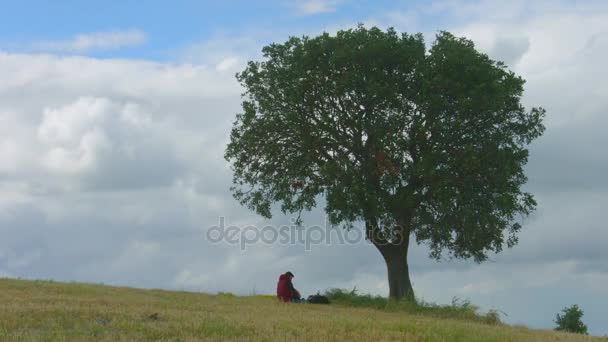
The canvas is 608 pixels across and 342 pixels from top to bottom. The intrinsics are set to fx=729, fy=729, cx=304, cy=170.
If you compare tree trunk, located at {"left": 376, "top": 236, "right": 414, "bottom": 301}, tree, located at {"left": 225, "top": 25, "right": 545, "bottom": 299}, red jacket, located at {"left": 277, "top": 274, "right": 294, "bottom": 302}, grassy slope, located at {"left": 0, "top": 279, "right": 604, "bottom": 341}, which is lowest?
grassy slope, located at {"left": 0, "top": 279, "right": 604, "bottom": 341}

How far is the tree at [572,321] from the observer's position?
1762 inches

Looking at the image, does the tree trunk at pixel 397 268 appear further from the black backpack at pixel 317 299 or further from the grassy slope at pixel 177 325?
the grassy slope at pixel 177 325

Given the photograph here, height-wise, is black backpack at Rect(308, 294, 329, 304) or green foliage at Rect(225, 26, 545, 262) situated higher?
green foliage at Rect(225, 26, 545, 262)

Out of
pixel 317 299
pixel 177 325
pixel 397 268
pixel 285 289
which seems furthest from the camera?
pixel 397 268

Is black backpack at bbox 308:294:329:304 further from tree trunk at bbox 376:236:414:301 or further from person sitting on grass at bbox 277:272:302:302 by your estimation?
tree trunk at bbox 376:236:414:301

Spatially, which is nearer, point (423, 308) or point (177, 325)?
point (177, 325)

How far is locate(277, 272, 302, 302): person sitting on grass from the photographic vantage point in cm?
3616

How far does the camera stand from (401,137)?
36781mm

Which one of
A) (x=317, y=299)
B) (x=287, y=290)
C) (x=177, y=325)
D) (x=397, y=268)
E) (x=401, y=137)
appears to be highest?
(x=401, y=137)

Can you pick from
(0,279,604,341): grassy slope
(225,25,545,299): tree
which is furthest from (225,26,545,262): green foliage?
(0,279,604,341): grassy slope

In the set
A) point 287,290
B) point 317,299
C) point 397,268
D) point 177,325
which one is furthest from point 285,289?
point 177,325

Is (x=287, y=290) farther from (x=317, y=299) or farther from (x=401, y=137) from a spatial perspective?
(x=401, y=137)

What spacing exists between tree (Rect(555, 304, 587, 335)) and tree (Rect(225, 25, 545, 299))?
33.4 feet

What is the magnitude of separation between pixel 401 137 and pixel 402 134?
21cm
